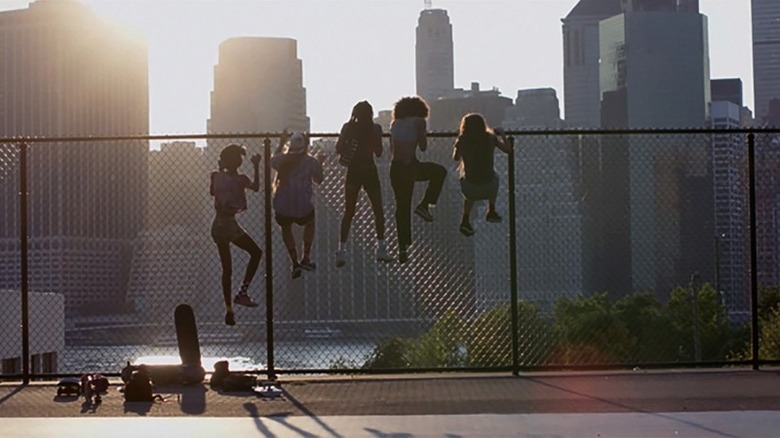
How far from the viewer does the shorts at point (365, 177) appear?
1191cm

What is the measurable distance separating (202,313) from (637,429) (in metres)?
7.84

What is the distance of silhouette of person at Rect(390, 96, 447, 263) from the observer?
1177 cm

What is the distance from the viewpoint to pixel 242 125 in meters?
38.4

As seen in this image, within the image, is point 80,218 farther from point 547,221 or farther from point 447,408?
point 447,408

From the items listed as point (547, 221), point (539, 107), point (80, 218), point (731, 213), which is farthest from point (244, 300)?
point (539, 107)

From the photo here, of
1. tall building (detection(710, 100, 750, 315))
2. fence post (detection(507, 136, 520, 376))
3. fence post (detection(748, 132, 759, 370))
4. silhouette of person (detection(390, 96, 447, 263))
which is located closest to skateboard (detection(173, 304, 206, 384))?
silhouette of person (detection(390, 96, 447, 263))

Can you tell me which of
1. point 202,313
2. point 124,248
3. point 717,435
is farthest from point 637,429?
point 124,248

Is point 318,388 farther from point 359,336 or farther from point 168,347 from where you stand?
point 168,347

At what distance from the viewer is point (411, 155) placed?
11.8 meters

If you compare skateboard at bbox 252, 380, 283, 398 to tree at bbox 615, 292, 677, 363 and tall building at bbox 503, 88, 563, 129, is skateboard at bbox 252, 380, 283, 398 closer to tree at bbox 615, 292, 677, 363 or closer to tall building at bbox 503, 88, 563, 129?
tree at bbox 615, 292, 677, 363

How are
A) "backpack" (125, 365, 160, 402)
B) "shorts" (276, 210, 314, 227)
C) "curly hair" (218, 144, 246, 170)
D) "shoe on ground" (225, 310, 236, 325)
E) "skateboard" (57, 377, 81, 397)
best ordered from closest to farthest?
"backpack" (125, 365, 160, 402), "skateboard" (57, 377, 81, 397), "shorts" (276, 210, 314, 227), "curly hair" (218, 144, 246, 170), "shoe on ground" (225, 310, 236, 325)

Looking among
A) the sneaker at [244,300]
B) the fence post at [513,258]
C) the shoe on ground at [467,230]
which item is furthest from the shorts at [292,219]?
the fence post at [513,258]

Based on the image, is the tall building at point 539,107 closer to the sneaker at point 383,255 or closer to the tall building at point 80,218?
the tall building at point 80,218

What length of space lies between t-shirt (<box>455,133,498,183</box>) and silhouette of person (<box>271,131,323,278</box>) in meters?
1.30
